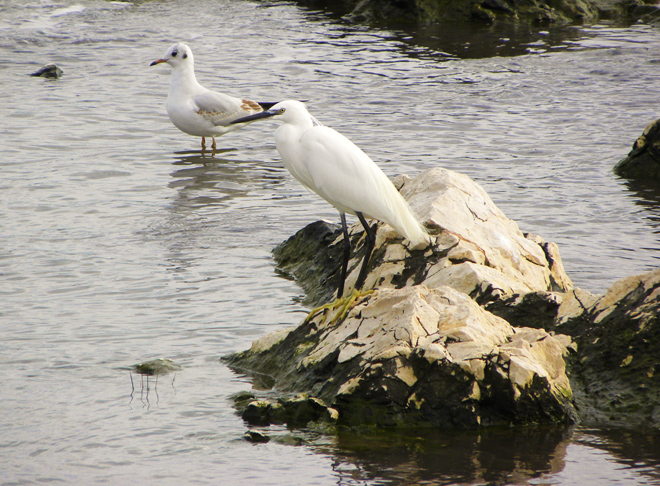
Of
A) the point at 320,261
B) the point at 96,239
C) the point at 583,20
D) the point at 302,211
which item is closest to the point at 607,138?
the point at 302,211

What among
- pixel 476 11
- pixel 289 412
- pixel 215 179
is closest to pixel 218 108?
pixel 215 179

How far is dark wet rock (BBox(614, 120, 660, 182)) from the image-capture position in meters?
9.41

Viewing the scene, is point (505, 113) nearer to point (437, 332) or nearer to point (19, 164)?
point (19, 164)

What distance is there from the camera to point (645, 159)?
9492mm

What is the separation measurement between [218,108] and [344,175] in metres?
5.78

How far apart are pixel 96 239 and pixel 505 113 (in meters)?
7.43

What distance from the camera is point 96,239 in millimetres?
7375

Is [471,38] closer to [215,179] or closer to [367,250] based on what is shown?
[215,179]

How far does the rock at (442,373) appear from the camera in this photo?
3.93 meters

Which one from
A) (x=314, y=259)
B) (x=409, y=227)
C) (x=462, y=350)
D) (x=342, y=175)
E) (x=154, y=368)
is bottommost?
(x=154, y=368)

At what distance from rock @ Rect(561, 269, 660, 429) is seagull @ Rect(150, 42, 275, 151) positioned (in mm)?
6625

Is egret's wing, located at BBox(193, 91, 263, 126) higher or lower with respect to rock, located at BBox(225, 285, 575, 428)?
higher

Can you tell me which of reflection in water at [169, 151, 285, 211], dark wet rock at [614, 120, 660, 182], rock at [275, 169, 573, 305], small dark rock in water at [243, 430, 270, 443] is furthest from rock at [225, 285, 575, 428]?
dark wet rock at [614, 120, 660, 182]

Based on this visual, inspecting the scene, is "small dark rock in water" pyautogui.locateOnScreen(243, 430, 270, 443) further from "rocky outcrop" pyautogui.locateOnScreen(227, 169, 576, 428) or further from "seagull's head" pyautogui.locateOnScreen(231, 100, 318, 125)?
"seagull's head" pyautogui.locateOnScreen(231, 100, 318, 125)
